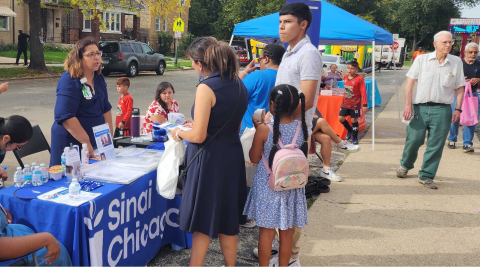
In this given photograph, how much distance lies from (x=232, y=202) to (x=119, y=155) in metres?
1.31

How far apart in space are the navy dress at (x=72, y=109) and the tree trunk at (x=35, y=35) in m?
16.1

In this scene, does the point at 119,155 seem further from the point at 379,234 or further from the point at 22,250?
the point at 379,234

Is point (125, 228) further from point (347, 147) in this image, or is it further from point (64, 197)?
point (347, 147)

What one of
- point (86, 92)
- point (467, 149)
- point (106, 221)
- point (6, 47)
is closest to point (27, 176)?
point (106, 221)

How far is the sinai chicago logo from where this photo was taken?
8.70 feet

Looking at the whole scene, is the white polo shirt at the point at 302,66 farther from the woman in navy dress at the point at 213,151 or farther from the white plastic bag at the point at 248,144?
the woman in navy dress at the point at 213,151

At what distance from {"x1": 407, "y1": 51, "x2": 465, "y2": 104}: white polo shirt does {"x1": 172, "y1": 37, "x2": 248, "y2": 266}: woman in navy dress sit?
140 inches

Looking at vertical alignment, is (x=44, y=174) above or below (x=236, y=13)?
below

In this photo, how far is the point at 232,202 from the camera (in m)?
2.89

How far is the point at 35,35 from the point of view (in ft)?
58.2

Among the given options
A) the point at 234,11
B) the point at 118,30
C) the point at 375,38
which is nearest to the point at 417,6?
the point at 234,11

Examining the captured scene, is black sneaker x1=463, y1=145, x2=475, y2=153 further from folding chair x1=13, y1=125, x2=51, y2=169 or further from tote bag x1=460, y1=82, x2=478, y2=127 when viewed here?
folding chair x1=13, y1=125, x2=51, y2=169

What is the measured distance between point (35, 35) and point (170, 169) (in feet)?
57.3

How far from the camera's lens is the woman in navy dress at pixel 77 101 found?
3.34m
